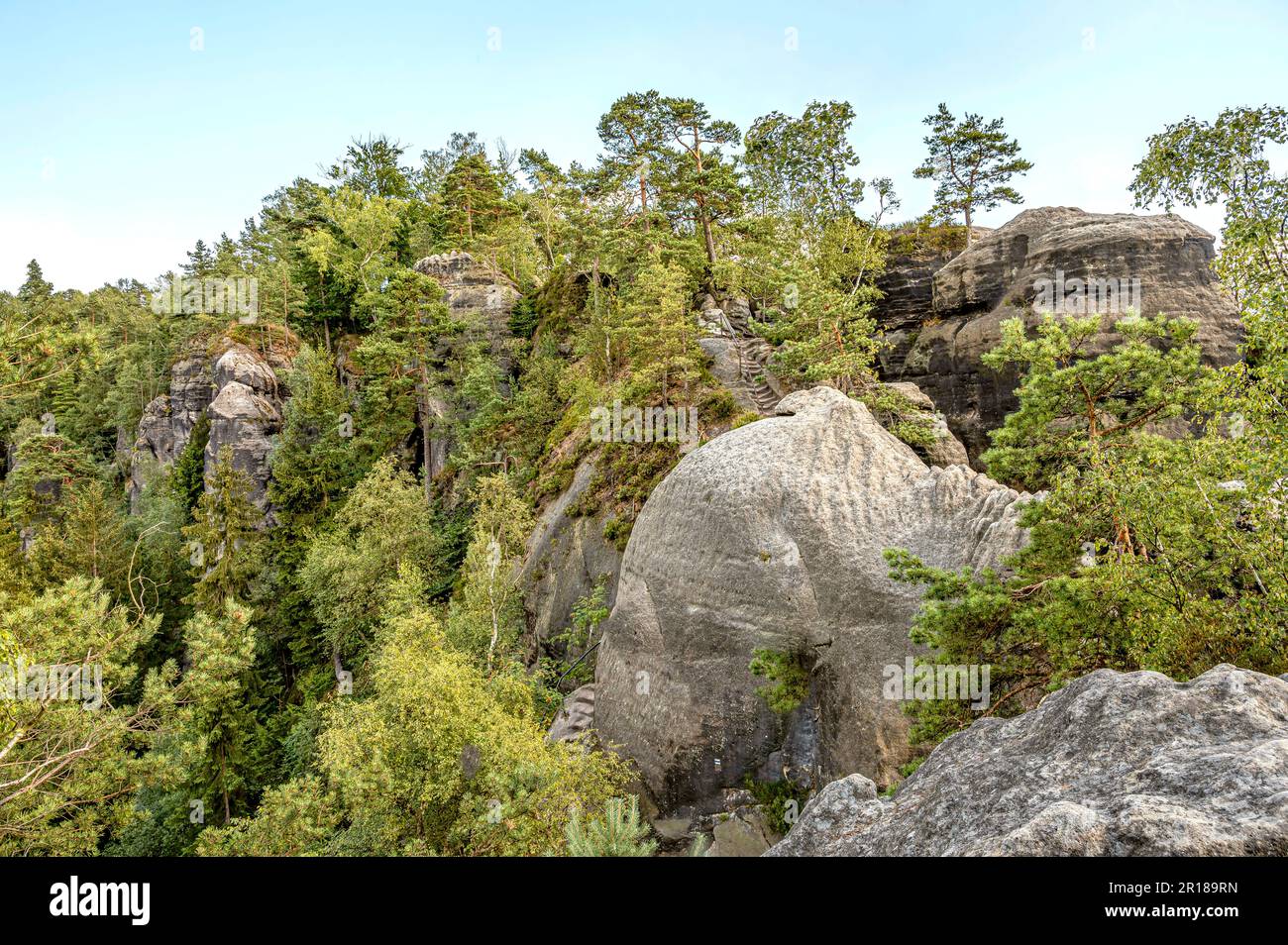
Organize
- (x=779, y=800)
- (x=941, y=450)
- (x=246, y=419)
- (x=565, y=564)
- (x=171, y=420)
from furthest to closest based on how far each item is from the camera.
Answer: (x=171, y=420)
(x=246, y=419)
(x=565, y=564)
(x=941, y=450)
(x=779, y=800)

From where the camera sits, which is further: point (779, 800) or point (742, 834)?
point (742, 834)

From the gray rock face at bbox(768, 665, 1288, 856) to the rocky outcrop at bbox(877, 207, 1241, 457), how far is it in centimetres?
1732

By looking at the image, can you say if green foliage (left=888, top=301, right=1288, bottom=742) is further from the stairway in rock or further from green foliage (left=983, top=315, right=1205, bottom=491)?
the stairway in rock

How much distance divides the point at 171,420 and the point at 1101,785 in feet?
200

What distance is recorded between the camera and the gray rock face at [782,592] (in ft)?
46.2

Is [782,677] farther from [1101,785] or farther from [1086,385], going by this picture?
[1101,785]

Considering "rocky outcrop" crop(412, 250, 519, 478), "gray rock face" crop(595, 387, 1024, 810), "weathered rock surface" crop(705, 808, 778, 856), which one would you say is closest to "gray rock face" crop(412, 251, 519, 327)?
"rocky outcrop" crop(412, 250, 519, 478)

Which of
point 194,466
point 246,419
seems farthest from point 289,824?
point 194,466

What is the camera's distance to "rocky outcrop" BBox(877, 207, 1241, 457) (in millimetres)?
20875

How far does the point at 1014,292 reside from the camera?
25219mm

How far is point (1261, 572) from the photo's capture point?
7.21m

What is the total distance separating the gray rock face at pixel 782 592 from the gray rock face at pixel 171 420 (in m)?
45.8
